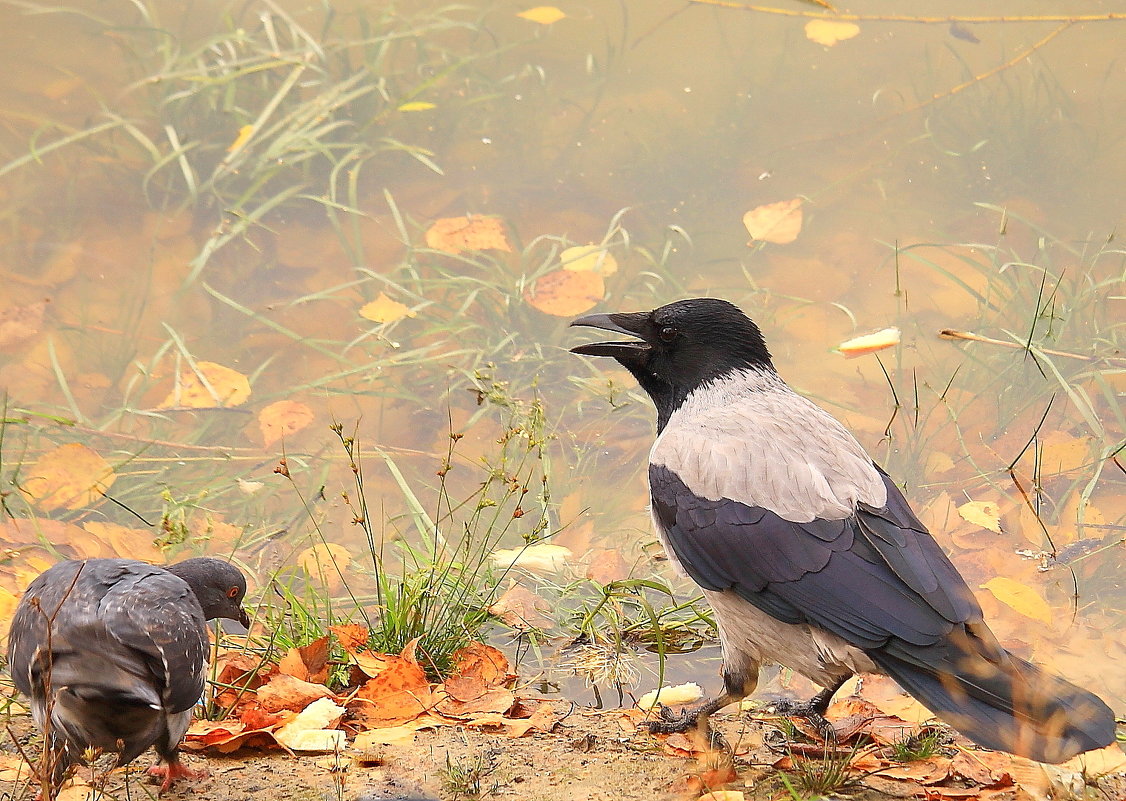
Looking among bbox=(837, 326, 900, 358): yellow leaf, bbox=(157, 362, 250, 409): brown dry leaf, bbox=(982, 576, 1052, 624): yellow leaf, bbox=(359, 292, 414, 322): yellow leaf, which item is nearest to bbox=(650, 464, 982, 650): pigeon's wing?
bbox=(982, 576, 1052, 624): yellow leaf

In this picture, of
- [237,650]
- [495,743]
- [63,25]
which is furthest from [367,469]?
[63,25]

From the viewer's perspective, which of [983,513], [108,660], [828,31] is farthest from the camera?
[828,31]

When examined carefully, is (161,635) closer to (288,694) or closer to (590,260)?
(288,694)

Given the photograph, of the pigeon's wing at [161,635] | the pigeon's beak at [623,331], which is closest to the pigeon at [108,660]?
the pigeon's wing at [161,635]

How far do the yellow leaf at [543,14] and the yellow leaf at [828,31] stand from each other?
5.05 feet

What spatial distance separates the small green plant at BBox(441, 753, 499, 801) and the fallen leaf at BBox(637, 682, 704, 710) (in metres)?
0.85

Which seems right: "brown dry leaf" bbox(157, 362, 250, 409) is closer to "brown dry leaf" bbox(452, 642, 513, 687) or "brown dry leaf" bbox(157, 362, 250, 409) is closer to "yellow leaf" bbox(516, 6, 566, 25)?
"brown dry leaf" bbox(452, 642, 513, 687)

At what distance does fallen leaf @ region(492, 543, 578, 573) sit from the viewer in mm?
4413

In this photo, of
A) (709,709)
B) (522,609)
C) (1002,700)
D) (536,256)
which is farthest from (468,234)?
(1002,700)

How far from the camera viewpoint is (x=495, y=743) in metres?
3.23

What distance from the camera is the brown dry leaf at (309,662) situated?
11.8 feet

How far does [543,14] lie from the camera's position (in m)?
7.12

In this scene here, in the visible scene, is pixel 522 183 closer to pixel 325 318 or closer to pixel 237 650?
pixel 325 318

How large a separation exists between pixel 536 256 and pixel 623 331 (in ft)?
6.46
